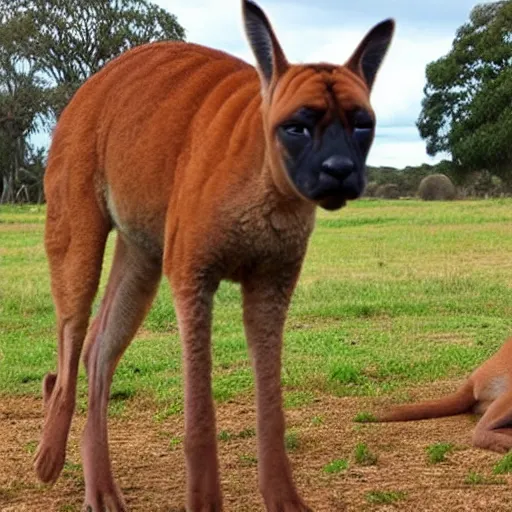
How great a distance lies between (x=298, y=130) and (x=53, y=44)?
131 feet

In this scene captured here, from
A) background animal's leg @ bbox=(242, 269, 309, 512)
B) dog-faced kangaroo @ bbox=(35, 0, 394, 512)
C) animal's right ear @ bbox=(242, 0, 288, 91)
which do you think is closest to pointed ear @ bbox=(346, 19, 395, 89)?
dog-faced kangaroo @ bbox=(35, 0, 394, 512)

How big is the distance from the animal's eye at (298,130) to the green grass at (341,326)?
392 cm

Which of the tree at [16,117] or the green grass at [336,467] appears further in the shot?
the tree at [16,117]

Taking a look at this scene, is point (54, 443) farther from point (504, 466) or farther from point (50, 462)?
point (504, 466)

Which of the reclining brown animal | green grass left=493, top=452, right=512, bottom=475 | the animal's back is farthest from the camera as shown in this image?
the reclining brown animal

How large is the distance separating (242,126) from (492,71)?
41.7 metres

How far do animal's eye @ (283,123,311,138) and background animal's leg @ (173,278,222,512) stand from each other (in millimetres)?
783

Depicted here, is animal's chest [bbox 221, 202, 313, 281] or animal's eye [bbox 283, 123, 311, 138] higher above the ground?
animal's eye [bbox 283, 123, 311, 138]

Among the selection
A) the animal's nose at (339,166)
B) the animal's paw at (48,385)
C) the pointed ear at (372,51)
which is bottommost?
the animal's paw at (48,385)

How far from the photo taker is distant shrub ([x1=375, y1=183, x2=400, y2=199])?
48147 millimetres

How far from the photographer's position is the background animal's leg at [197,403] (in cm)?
423

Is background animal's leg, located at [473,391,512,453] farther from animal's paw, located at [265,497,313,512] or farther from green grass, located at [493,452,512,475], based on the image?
animal's paw, located at [265,497,313,512]

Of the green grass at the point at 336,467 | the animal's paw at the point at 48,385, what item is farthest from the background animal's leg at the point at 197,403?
the green grass at the point at 336,467

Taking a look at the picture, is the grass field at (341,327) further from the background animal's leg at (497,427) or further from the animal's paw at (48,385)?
the animal's paw at (48,385)
